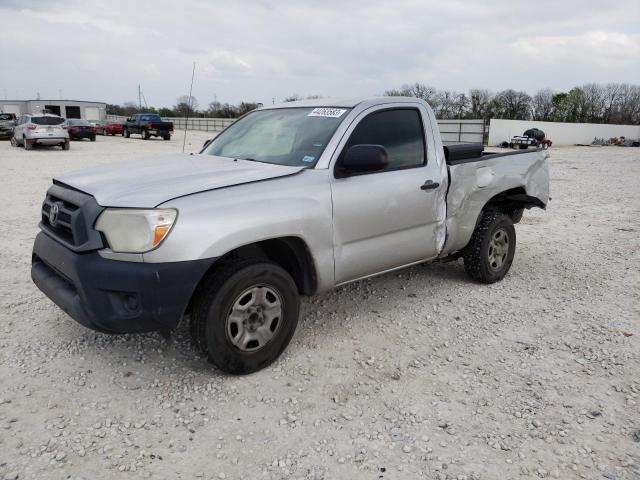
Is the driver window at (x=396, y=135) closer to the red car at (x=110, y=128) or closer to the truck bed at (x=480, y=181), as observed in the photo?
the truck bed at (x=480, y=181)

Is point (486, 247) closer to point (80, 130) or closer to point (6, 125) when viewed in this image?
point (80, 130)

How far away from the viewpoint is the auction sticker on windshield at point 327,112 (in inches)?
152

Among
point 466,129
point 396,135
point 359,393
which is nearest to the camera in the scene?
point 359,393

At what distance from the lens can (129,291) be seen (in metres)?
2.80

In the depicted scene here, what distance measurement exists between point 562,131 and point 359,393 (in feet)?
145

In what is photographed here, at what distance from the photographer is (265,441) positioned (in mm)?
2721

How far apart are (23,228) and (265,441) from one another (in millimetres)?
5952

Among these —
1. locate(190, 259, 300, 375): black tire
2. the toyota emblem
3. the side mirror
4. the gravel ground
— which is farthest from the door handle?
the toyota emblem

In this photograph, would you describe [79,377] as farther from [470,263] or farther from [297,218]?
[470,263]

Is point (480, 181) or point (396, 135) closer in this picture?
point (396, 135)

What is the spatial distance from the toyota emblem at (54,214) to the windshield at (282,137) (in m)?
1.38

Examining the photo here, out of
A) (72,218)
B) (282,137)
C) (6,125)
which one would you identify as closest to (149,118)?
(6,125)

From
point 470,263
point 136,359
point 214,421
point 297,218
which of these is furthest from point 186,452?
point 470,263

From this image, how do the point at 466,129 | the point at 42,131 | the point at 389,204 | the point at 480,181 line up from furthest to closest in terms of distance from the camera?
1. the point at 466,129
2. the point at 42,131
3. the point at 480,181
4. the point at 389,204
